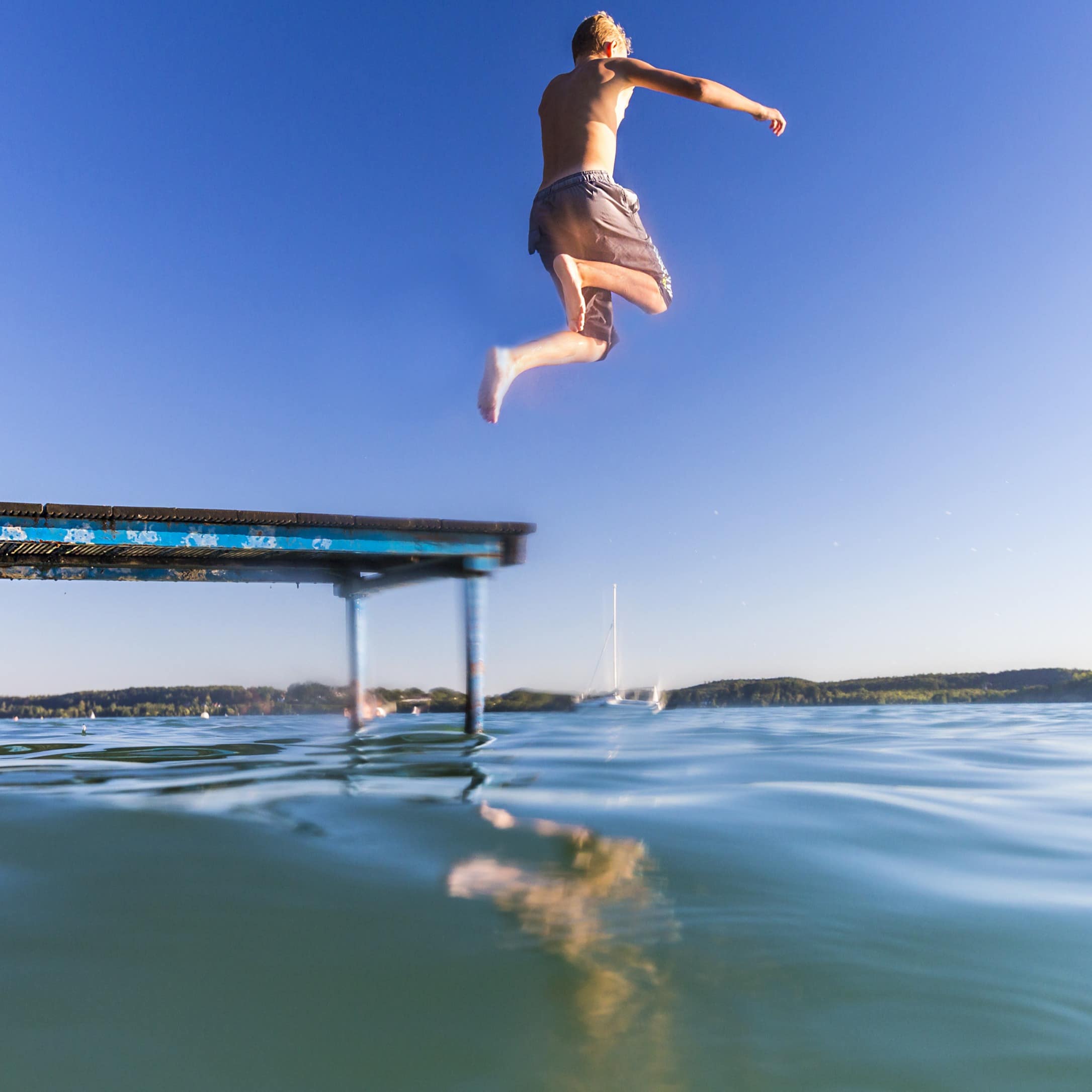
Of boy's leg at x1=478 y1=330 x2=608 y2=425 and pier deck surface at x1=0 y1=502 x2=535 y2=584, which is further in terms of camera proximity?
pier deck surface at x1=0 y1=502 x2=535 y2=584

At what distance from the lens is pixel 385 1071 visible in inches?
40.1

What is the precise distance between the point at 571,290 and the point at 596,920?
2806 mm

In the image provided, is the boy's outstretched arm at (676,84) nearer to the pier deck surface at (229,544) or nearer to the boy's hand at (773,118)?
the boy's hand at (773,118)

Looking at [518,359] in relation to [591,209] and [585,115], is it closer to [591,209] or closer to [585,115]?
[591,209]

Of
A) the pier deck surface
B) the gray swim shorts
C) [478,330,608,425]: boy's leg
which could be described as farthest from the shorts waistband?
the pier deck surface

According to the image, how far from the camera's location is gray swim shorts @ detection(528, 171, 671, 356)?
3533 millimetres

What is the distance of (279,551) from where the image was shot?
6258mm

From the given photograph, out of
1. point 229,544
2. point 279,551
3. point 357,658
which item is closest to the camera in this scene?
point 229,544

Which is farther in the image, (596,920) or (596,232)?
(596,232)

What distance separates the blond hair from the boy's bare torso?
227 millimetres

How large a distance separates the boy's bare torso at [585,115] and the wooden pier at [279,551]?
3.33m

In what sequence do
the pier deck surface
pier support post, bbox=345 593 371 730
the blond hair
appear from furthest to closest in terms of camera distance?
pier support post, bbox=345 593 371 730 → the pier deck surface → the blond hair

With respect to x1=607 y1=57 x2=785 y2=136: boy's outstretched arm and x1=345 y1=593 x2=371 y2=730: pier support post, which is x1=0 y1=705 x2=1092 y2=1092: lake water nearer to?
x1=607 y1=57 x2=785 y2=136: boy's outstretched arm

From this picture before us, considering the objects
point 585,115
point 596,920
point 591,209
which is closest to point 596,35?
point 585,115
